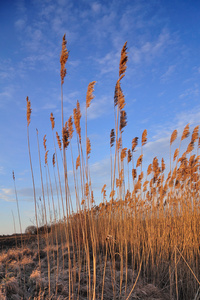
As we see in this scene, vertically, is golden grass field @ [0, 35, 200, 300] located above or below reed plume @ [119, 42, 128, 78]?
below

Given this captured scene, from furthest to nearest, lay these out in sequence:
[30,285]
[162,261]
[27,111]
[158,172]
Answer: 1. [158,172]
2. [162,261]
3. [30,285]
4. [27,111]

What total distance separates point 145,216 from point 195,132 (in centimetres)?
186

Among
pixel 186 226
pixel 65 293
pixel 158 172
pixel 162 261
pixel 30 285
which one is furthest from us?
pixel 158 172

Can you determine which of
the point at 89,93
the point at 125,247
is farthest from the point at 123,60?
the point at 125,247

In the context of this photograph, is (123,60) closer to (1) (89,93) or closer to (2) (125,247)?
(1) (89,93)

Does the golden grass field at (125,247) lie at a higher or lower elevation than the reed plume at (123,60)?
lower

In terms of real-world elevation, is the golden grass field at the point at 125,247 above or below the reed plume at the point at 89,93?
below

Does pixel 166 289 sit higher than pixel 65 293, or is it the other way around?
pixel 65 293

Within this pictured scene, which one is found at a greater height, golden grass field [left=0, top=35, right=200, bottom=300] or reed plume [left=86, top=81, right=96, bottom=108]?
reed plume [left=86, top=81, right=96, bottom=108]

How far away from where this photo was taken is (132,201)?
4.64m

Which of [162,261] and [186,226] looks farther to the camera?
[186,226]

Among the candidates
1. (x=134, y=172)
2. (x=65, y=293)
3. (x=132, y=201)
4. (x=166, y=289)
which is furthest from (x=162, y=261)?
(x=65, y=293)

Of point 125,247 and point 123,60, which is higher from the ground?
point 123,60

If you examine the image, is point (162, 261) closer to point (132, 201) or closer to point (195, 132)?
point (132, 201)
